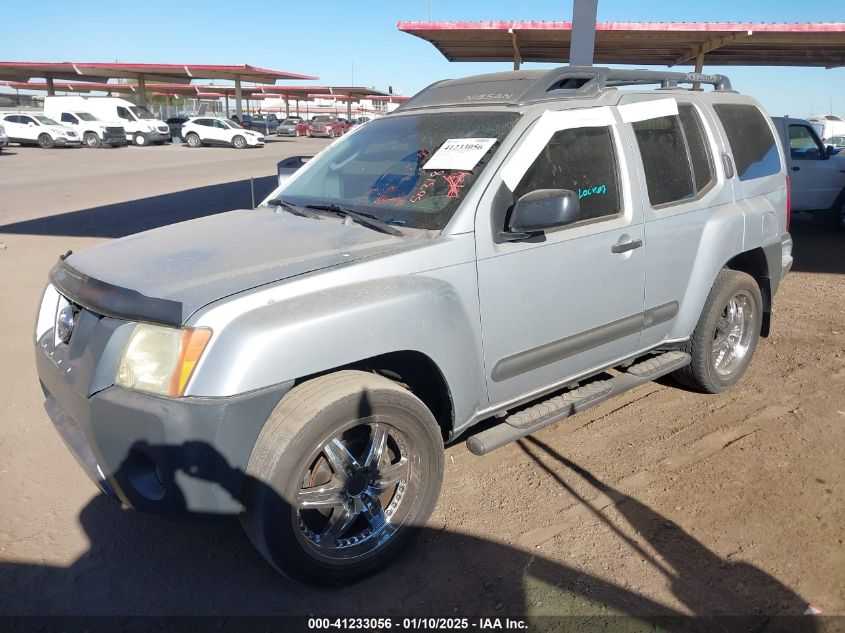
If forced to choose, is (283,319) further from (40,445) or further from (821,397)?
(821,397)

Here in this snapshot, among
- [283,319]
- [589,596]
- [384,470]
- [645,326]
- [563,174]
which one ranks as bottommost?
[589,596]

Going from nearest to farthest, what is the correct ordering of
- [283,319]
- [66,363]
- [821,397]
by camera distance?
[283,319] → [66,363] → [821,397]

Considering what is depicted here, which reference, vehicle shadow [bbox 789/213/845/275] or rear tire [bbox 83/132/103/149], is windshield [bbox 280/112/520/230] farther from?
rear tire [bbox 83/132/103/149]

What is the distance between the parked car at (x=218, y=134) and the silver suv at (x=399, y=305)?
115 feet

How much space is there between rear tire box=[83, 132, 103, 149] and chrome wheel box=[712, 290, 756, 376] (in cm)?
3679

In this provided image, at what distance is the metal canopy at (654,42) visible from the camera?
13.1m

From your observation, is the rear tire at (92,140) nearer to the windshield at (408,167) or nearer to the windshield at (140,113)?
the windshield at (140,113)

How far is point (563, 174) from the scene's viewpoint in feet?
11.7

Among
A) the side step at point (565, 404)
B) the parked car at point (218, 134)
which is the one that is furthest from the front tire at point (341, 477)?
the parked car at point (218, 134)

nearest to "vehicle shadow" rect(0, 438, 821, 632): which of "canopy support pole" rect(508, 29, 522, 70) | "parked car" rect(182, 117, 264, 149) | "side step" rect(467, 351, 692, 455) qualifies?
"side step" rect(467, 351, 692, 455)

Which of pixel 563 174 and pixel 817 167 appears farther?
pixel 817 167

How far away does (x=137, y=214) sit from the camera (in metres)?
12.3

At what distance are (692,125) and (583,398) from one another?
1932mm

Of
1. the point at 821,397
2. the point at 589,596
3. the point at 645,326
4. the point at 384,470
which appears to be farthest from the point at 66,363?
the point at 821,397
